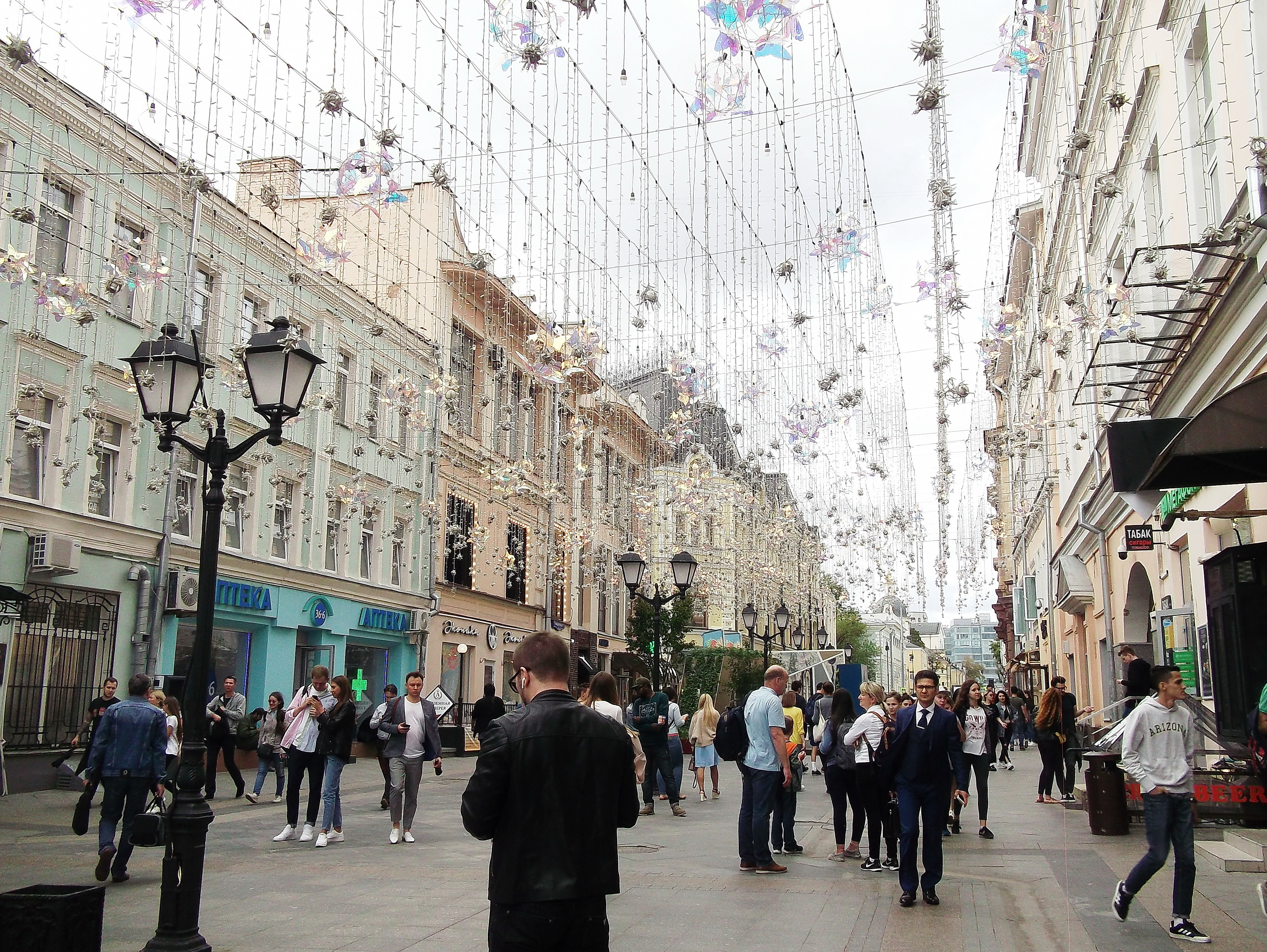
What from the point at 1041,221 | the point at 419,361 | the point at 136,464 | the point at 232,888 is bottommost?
the point at 232,888

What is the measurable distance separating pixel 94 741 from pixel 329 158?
5.46 metres

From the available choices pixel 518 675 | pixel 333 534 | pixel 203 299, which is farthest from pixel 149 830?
pixel 333 534

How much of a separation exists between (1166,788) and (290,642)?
834 inches

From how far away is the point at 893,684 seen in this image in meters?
149

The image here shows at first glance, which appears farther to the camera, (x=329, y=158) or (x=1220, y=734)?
(x=1220, y=734)

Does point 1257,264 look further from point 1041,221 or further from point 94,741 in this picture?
point 1041,221

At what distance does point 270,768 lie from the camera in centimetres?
1633

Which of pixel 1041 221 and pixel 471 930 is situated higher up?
pixel 1041 221

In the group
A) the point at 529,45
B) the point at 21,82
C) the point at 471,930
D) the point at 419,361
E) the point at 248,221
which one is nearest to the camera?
the point at 471,930

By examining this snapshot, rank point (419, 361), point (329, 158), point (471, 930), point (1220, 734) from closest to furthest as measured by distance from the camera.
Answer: point (471, 930) < point (329, 158) < point (1220, 734) < point (419, 361)

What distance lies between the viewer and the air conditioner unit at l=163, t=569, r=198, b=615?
20766 mm

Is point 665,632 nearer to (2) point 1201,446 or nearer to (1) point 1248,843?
(1) point 1248,843

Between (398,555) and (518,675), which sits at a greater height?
(398,555)

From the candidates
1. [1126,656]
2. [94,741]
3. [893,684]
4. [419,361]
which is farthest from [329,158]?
[893,684]
